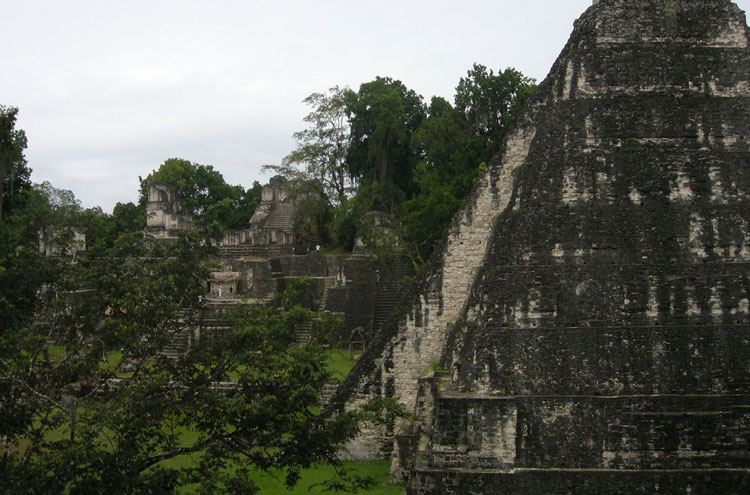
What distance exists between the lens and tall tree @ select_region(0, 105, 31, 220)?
20266 millimetres

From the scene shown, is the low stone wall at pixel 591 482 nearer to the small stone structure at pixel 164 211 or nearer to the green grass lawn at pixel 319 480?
the green grass lawn at pixel 319 480

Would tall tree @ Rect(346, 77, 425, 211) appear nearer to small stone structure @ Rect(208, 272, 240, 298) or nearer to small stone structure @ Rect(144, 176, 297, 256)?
small stone structure @ Rect(144, 176, 297, 256)

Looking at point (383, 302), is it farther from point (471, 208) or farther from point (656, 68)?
point (656, 68)

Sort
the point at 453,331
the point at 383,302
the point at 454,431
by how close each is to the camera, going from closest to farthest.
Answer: the point at 454,431, the point at 453,331, the point at 383,302

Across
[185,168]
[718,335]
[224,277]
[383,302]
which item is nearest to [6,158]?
[224,277]

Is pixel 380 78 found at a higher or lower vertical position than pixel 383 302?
higher

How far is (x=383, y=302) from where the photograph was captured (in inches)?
1100

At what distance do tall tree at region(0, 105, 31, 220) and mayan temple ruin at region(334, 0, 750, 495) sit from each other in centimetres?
1448

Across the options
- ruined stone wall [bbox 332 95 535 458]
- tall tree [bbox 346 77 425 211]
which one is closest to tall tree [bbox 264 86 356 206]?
tall tree [bbox 346 77 425 211]

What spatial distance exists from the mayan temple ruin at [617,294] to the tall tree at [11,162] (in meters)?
14.5

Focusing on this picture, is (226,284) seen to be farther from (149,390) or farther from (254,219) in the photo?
(149,390)

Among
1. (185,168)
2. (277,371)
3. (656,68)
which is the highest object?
(185,168)

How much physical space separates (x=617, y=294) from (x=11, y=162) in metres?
20.1

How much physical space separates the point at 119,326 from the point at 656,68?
941 cm
